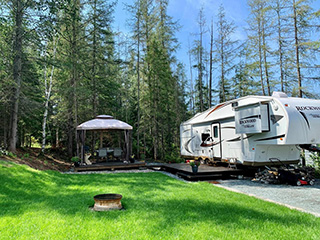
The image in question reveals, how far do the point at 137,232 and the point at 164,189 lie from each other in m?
3.33

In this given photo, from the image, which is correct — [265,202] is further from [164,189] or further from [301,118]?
[301,118]

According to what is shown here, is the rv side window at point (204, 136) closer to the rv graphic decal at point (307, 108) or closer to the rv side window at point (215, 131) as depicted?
the rv side window at point (215, 131)

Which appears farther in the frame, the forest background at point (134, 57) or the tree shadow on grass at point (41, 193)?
the forest background at point (134, 57)

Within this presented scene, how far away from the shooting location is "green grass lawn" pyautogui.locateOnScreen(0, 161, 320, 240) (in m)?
3.41

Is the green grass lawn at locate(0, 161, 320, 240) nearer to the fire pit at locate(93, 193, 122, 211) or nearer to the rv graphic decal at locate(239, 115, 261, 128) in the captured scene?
the fire pit at locate(93, 193, 122, 211)

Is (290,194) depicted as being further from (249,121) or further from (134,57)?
(134,57)

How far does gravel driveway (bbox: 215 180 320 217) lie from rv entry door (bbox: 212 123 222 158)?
2337mm

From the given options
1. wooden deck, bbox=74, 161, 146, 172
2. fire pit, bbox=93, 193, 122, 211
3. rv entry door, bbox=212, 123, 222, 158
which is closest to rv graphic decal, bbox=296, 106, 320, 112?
rv entry door, bbox=212, 123, 222, 158

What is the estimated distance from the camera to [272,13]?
43.8ft

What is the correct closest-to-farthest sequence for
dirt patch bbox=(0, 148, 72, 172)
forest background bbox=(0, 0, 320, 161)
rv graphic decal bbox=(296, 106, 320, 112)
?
rv graphic decal bbox=(296, 106, 320, 112)
dirt patch bbox=(0, 148, 72, 172)
forest background bbox=(0, 0, 320, 161)

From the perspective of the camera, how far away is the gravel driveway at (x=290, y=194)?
→ 17.3 ft

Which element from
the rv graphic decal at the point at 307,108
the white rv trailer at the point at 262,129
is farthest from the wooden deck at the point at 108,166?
the rv graphic decal at the point at 307,108

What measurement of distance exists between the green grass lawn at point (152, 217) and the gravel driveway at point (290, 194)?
69 cm

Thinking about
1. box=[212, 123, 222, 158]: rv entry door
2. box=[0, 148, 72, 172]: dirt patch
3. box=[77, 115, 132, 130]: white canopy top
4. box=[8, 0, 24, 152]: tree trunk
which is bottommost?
box=[0, 148, 72, 172]: dirt patch
